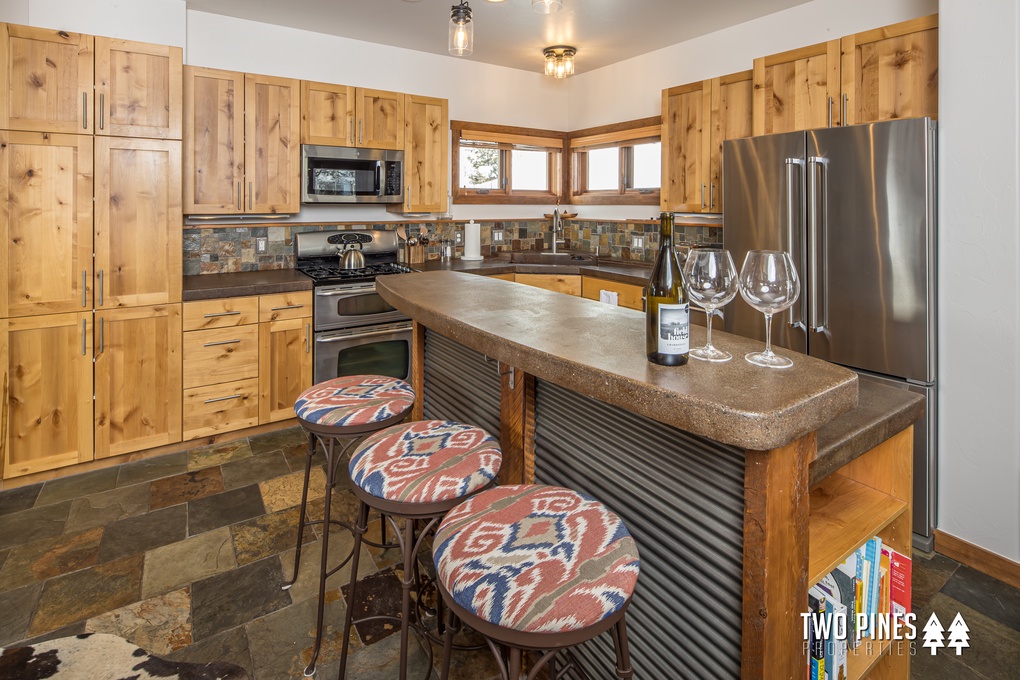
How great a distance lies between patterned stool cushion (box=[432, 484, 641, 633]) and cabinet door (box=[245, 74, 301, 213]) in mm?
3236

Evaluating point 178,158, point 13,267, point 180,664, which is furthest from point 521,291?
point 13,267

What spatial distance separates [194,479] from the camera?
3.10m

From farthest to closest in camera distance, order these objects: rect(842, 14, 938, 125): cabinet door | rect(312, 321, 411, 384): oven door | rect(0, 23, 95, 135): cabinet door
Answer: rect(312, 321, 411, 384): oven door, rect(0, 23, 95, 135): cabinet door, rect(842, 14, 938, 125): cabinet door

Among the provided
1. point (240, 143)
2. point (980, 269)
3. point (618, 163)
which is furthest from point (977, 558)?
point (240, 143)

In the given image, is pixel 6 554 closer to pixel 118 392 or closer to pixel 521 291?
pixel 118 392

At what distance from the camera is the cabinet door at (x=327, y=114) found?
3857 mm

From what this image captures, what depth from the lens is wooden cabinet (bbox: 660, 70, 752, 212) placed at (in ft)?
11.3

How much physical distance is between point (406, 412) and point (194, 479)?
1902 mm

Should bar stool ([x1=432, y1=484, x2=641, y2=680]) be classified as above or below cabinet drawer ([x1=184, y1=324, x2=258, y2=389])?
below

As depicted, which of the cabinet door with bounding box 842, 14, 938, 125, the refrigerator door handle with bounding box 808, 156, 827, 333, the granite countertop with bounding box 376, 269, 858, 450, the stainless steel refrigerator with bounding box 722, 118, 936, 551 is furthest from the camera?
the refrigerator door handle with bounding box 808, 156, 827, 333

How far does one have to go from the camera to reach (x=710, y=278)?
120cm

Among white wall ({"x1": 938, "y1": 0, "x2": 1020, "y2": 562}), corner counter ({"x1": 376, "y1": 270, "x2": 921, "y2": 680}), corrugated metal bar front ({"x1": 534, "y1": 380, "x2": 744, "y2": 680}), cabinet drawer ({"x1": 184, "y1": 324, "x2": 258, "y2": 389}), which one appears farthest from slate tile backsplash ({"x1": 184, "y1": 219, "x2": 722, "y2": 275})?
corrugated metal bar front ({"x1": 534, "y1": 380, "x2": 744, "y2": 680})

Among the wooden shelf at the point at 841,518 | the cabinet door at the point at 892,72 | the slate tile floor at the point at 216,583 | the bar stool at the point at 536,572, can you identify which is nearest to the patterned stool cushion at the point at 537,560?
the bar stool at the point at 536,572

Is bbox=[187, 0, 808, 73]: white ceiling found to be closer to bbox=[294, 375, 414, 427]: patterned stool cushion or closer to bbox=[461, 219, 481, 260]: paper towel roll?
bbox=[461, 219, 481, 260]: paper towel roll
